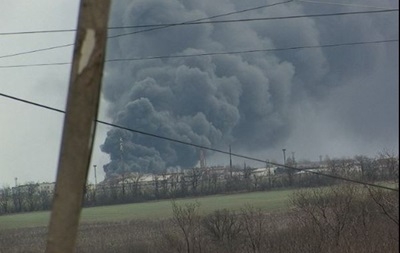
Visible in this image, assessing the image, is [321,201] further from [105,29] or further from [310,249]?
[105,29]

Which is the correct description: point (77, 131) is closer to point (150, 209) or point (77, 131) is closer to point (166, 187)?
point (150, 209)

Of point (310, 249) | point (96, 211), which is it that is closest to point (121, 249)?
point (310, 249)

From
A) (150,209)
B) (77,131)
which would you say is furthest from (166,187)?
(77,131)

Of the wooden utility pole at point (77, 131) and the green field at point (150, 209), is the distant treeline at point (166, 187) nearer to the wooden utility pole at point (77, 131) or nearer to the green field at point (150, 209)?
the green field at point (150, 209)

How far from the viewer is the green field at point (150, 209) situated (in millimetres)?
61625

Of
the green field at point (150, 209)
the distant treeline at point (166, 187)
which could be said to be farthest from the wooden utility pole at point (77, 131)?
the distant treeline at point (166, 187)

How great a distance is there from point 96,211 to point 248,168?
20855mm

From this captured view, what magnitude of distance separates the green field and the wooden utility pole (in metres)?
53.8

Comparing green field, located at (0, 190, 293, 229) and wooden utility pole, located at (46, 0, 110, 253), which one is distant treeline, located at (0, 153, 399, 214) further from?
wooden utility pole, located at (46, 0, 110, 253)

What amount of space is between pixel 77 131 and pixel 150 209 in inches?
2655

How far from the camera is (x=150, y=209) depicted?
2822 inches

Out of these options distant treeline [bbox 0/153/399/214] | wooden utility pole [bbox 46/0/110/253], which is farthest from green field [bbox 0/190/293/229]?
wooden utility pole [bbox 46/0/110/253]

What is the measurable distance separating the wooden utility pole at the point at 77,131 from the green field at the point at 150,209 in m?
53.8

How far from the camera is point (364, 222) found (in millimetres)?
42969
